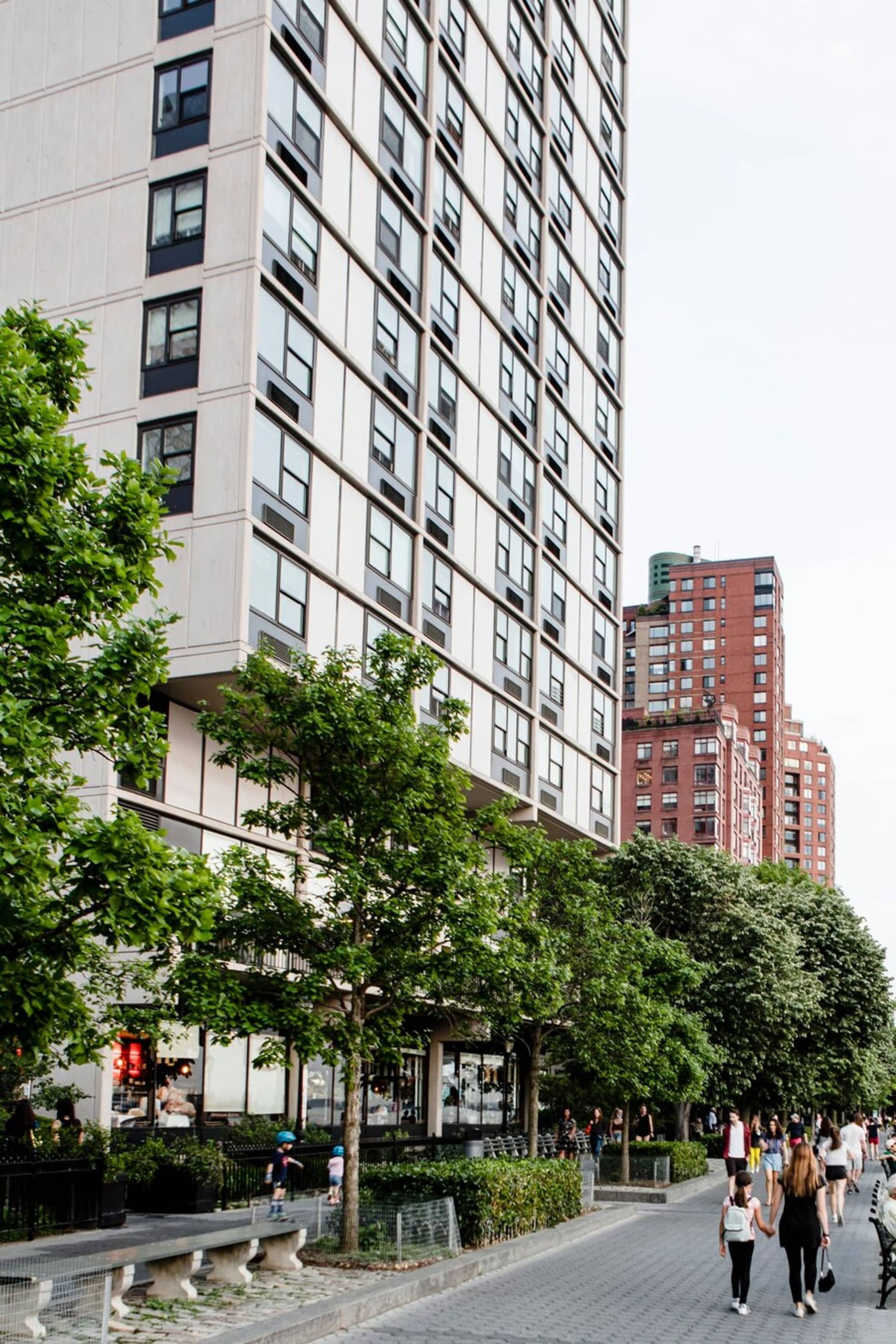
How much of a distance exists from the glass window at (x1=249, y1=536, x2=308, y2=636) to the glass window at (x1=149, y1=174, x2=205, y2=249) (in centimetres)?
729

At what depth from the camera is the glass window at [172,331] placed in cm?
3166

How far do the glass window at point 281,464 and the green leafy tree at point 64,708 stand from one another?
1775 centimetres

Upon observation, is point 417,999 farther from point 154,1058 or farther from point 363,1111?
point 363,1111

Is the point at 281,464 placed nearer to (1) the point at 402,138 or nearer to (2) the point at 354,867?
(1) the point at 402,138

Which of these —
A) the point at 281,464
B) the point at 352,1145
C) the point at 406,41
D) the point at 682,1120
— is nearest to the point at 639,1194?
the point at 682,1120

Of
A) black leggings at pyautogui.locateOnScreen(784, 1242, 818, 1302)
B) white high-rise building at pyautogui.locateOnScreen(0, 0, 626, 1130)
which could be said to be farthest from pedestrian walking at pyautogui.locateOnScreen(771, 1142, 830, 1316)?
white high-rise building at pyautogui.locateOnScreen(0, 0, 626, 1130)

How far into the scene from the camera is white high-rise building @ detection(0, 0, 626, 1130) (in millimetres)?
30906

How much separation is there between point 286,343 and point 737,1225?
22.4 m

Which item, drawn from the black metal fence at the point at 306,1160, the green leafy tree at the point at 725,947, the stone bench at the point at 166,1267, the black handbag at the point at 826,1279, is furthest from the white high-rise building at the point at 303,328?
the black handbag at the point at 826,1279

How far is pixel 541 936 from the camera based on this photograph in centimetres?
2148

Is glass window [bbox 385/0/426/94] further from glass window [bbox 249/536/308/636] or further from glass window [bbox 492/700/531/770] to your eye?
glass window [bbox 492/700/531/770]

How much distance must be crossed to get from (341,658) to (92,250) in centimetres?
1775

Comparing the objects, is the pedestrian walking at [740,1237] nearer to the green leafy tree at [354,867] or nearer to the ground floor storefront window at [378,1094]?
the green leafy tree at [354,867]

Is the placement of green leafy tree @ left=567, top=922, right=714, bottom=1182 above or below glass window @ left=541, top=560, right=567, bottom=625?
below
